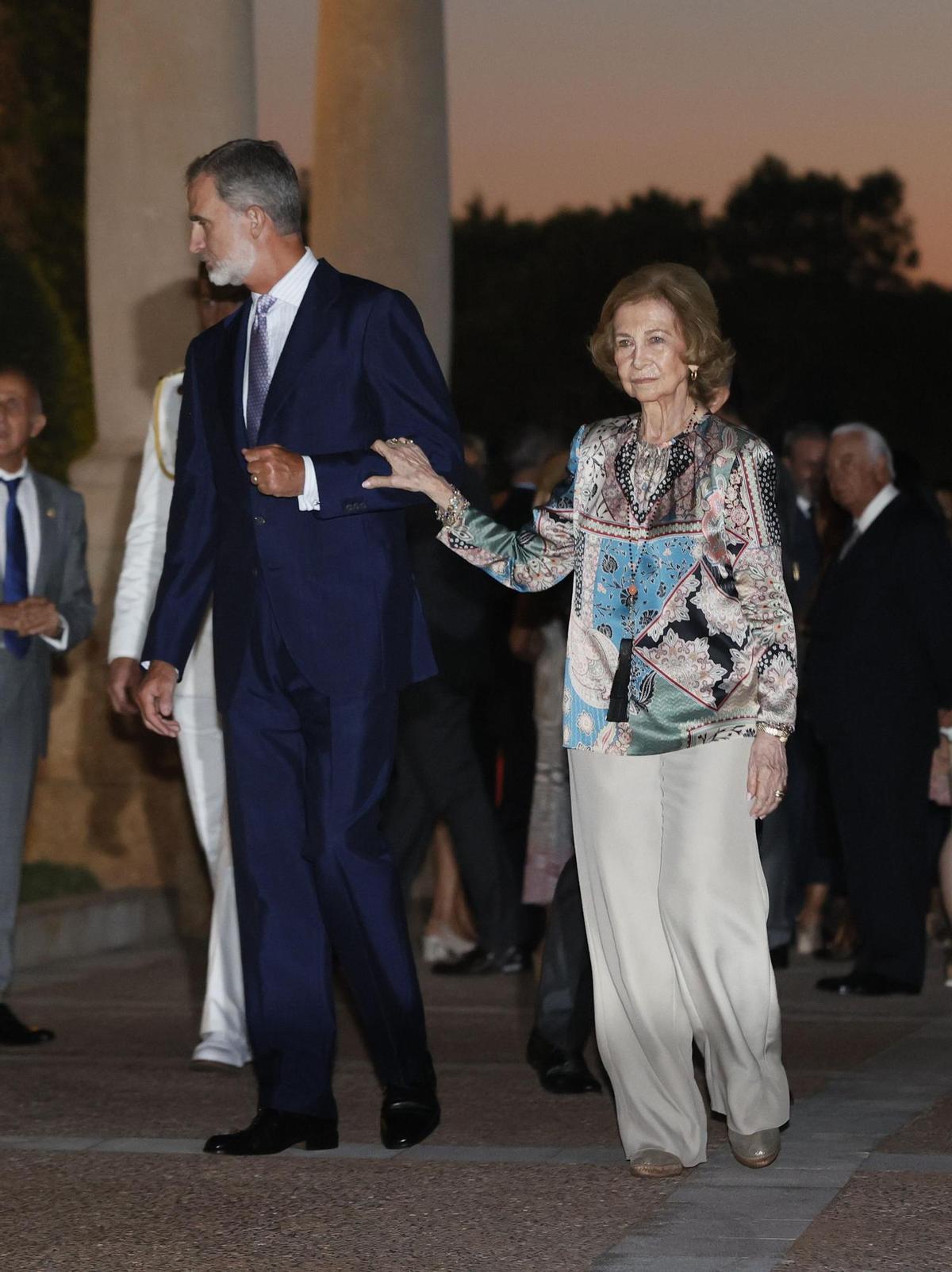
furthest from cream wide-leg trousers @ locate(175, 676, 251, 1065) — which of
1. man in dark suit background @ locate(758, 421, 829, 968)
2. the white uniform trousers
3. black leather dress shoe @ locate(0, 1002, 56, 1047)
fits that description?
man in dark suit background @ locate(758, 421, 829, 968)

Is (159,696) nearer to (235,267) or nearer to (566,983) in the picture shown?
(235,267)

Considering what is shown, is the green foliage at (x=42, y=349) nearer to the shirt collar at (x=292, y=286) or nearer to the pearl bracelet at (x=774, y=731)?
the shirt collar at (x=292, y=286)

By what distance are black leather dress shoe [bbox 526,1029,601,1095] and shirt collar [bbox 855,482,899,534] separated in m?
3.19

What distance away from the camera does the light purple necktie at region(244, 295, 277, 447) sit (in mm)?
5461

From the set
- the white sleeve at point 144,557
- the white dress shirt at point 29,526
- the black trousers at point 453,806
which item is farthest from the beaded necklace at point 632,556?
the black trousers at point 453,806

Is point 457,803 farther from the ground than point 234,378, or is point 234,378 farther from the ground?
point 234,378

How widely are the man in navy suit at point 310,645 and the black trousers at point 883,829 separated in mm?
3523

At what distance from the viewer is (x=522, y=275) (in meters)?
56.8

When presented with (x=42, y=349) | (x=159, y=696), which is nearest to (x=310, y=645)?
(x=159, y=696)

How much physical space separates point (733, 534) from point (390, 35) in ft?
29.5

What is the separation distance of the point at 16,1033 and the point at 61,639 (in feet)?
4.14

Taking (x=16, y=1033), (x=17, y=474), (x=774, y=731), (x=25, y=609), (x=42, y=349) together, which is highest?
(x=42, y=349)

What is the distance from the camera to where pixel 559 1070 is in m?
6.18

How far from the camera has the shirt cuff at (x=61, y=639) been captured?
7613mm
